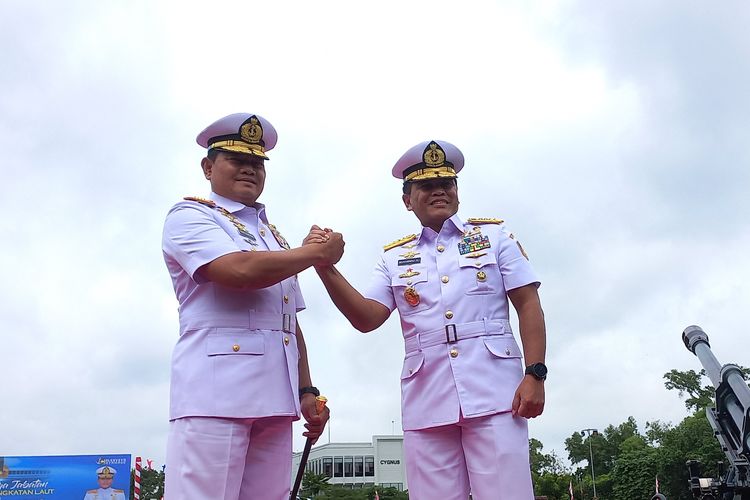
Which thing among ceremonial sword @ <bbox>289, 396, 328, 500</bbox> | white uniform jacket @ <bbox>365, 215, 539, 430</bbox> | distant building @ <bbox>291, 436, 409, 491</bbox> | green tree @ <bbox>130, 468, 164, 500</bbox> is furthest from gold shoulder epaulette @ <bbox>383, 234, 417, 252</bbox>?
distant building @ <bbox>291, 436, 409, 491</bbox>

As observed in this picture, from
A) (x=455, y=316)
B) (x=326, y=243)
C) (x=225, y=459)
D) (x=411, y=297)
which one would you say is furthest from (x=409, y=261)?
(x=225, y=459)

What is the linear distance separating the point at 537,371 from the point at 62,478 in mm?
13555

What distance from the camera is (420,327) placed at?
3.42 metres

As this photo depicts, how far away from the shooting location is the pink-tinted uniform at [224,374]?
251cm

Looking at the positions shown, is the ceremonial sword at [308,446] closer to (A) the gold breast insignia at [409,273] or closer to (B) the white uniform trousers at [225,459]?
(B) the white uniform trousers at [225,459]

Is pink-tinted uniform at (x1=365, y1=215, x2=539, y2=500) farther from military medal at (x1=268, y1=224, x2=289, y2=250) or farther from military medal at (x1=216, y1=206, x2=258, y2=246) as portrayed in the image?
military medal at (x1=216, y1=206, x2=258, y2=246)

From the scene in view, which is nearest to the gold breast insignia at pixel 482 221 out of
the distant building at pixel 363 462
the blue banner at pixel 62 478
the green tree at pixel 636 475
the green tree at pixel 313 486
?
the blue banner at pixel 62 478

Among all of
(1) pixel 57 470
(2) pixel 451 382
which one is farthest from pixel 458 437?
(1) pixel 57 470

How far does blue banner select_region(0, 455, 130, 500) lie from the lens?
14.2m

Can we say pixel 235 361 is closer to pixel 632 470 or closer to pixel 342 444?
pixel 632 470

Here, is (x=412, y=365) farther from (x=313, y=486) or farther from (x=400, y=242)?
(x=313, y=486)

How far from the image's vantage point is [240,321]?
272 cm

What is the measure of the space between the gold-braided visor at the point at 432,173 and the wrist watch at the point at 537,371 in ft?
3.46

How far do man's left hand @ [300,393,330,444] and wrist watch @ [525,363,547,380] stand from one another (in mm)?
887
